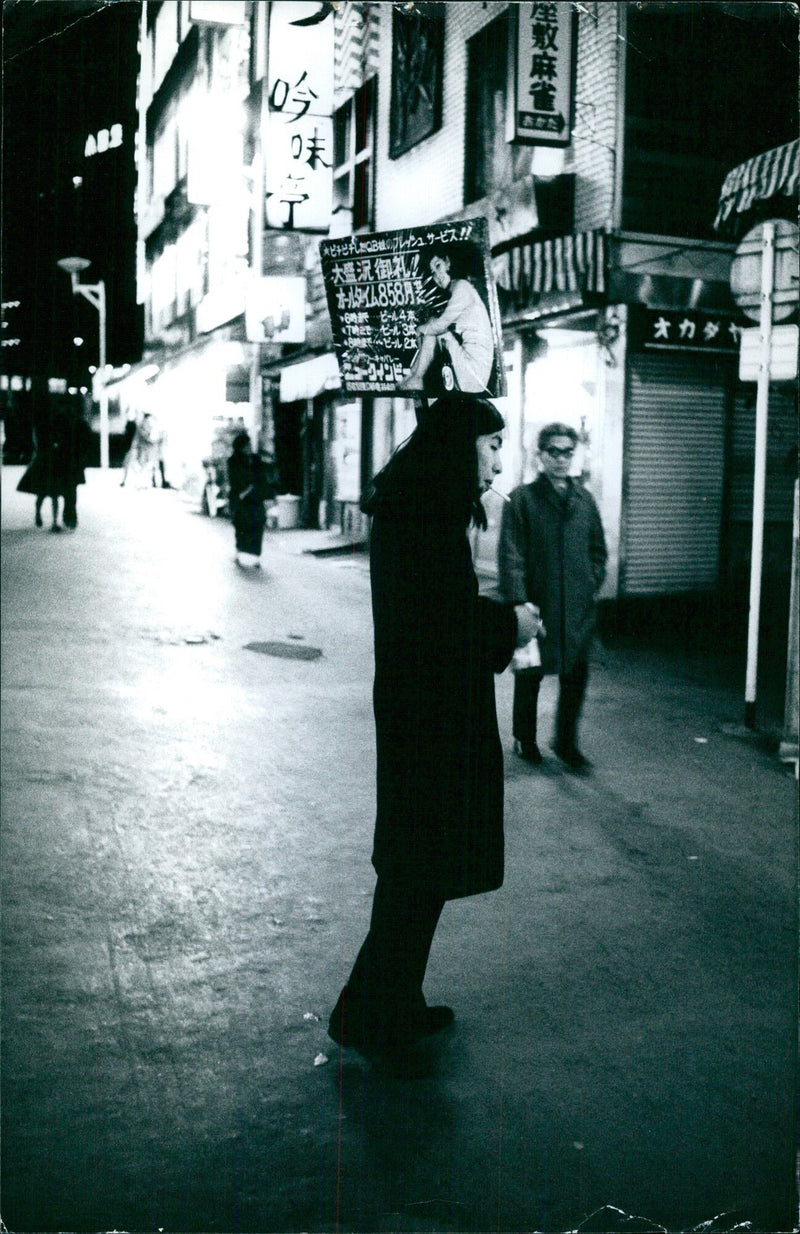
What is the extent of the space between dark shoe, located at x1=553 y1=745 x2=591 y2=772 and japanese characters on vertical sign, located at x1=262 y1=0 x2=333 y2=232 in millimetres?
9190

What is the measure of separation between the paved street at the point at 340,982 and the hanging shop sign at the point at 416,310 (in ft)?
7.22

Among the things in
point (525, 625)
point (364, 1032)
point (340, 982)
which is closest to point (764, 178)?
point (525, 625)

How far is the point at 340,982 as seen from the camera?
4355mm

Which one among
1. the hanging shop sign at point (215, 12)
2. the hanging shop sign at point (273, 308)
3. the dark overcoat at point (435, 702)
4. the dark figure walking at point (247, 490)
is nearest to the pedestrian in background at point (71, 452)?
the dark figure walking at point (247, 490)

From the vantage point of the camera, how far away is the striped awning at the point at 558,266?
507 inches

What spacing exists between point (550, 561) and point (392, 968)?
3.95 meters

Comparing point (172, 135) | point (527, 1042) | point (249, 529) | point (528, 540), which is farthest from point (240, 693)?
point (172, 135)

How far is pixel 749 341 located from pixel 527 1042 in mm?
5601

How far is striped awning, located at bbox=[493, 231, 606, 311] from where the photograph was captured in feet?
42.2

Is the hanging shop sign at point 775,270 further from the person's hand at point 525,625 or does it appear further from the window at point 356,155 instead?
the window at point 356,155

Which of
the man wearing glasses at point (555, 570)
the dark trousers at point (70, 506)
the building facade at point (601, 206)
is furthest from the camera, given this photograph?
the dark trousers at point (70, 506)

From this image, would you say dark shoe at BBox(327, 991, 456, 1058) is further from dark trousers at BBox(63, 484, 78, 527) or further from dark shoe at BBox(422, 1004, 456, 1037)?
dark trousers at BBox(63, 484, 78, 527)

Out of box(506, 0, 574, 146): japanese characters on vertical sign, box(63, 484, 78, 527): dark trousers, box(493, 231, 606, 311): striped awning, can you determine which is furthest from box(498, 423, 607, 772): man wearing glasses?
box(63, 484, 78, 527): dark trousers

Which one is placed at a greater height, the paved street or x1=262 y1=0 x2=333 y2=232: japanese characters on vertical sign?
x1=262 y1=0 x2=333 y2=232: japanese characters on vertical sign
